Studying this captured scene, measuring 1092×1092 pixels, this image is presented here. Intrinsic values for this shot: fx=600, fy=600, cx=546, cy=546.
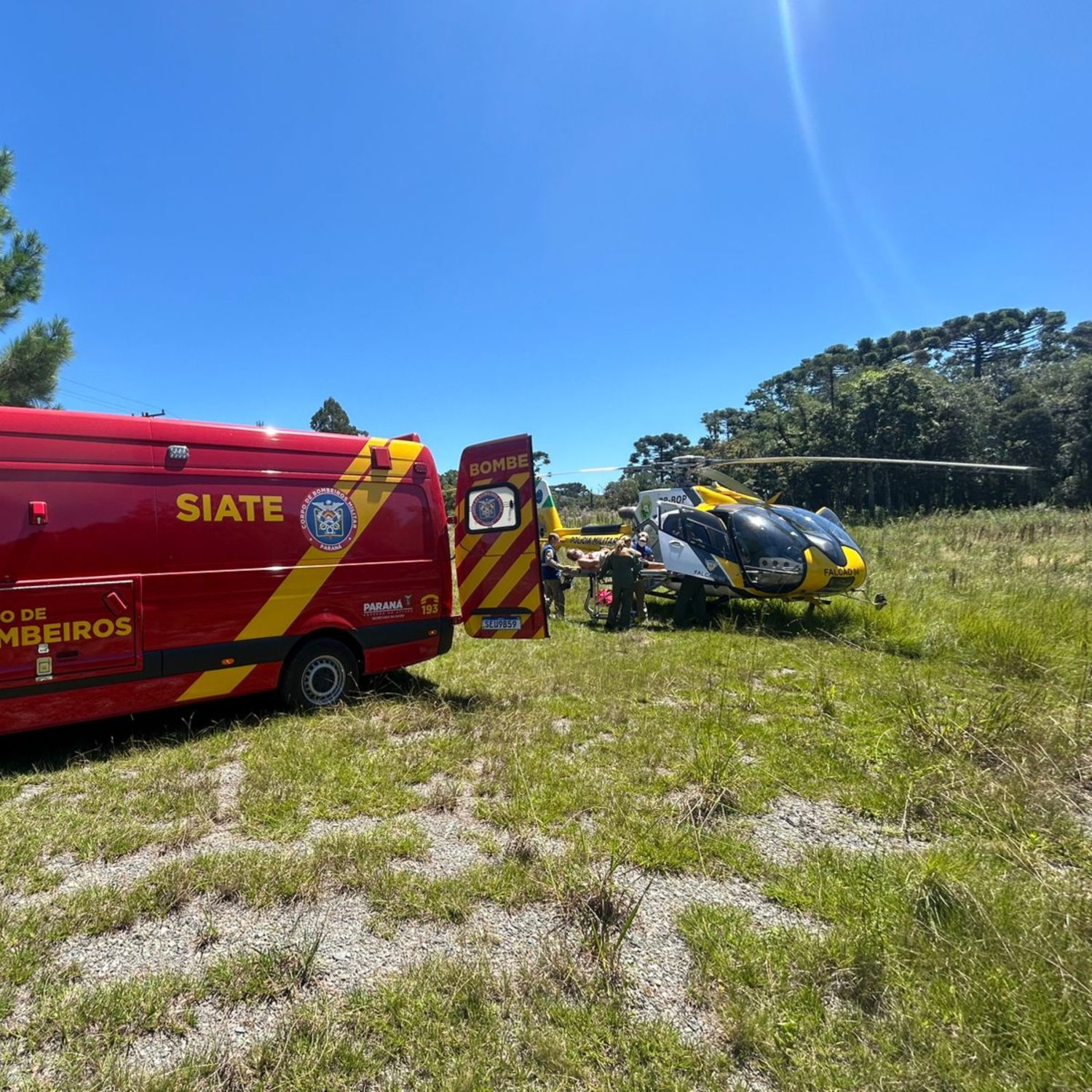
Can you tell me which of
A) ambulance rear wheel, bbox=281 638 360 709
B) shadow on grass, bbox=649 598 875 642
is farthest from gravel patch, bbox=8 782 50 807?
shadow on grass, bbox=649 598 875 642

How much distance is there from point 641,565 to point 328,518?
6.88 m

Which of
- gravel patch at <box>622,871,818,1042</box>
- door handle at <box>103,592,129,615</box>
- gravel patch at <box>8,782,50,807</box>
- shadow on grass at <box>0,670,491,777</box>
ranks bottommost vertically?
gravel patch at <box>622,871,818,1042</box>

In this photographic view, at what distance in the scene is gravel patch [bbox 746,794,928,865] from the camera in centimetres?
330

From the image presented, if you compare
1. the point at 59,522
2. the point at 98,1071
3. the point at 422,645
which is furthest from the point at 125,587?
the point at 98,1071

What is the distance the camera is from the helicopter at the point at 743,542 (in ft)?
32.2

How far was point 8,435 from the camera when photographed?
13.5 ft

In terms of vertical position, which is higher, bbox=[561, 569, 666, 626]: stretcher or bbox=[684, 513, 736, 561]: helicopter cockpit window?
bbox=[684, 513, 736, 561]: helicopter cockpit window

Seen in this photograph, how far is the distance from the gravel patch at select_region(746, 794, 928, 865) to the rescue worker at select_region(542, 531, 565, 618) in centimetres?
751

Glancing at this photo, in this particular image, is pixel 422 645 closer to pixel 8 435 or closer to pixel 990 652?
pixel 8 435

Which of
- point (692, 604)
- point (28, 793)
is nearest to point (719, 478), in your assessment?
point (692, 604)

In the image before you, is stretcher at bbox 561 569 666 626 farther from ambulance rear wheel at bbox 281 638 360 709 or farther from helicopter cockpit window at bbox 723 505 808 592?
ambulance rear wheel at bbox 281 638 360 709

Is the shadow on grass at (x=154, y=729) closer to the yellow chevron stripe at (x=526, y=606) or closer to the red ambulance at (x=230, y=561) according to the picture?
the red ambulance at (x=230, y=561)

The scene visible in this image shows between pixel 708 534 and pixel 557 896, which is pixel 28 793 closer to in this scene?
pixel 557 896

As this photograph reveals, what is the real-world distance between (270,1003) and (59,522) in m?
3.67
